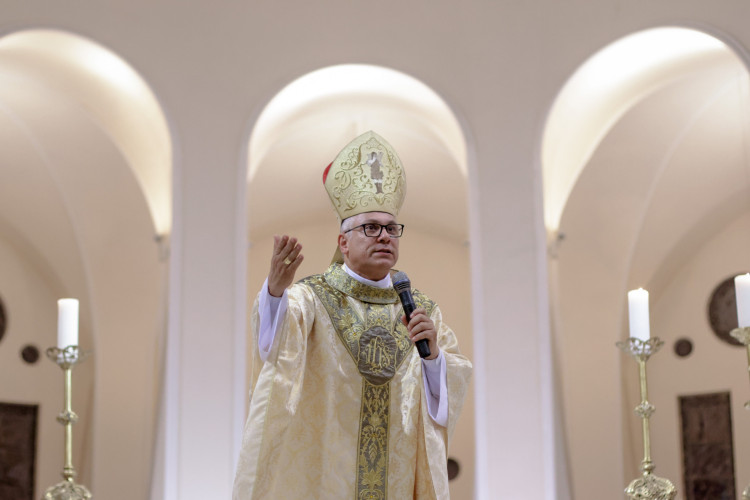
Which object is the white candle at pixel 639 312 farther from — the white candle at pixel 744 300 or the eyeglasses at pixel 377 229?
the eyeglasses at pixel 377 229

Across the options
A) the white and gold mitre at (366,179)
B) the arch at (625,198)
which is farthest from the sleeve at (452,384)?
the arch at (625,198)

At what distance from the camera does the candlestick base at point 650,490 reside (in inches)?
217

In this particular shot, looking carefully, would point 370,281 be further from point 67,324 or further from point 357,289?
point 67,324

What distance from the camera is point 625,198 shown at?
810cm

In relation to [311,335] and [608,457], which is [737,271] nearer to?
[608,457]

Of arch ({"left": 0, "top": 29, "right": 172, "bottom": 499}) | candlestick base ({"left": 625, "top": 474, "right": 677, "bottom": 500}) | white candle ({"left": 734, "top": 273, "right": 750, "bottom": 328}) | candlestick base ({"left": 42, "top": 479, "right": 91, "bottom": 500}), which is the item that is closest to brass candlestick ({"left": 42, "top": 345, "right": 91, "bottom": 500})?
candlestick base ({"left": 42, "top": 479, "right": 91, "bottom": 500})

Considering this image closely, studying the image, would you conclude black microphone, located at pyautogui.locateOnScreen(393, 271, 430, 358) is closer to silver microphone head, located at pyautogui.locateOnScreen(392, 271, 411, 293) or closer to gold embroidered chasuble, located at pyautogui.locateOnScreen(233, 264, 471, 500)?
silver microphone head, located at pyautogui.locateOnScreen(392, 271, 411, 293)

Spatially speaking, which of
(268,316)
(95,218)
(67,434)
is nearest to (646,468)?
(268,316)

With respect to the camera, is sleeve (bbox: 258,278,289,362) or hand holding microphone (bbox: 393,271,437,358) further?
sleeve (bbox: 258,278,289,362)

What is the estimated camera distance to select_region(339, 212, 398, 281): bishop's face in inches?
181

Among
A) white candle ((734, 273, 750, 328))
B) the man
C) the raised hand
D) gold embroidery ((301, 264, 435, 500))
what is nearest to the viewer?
the raised hand

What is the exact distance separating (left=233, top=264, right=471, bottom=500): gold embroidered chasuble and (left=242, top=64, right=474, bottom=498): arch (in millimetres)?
2418

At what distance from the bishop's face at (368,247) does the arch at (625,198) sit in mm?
2597

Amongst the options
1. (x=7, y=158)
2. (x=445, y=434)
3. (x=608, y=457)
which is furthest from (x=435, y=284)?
(x=445, y=434)
